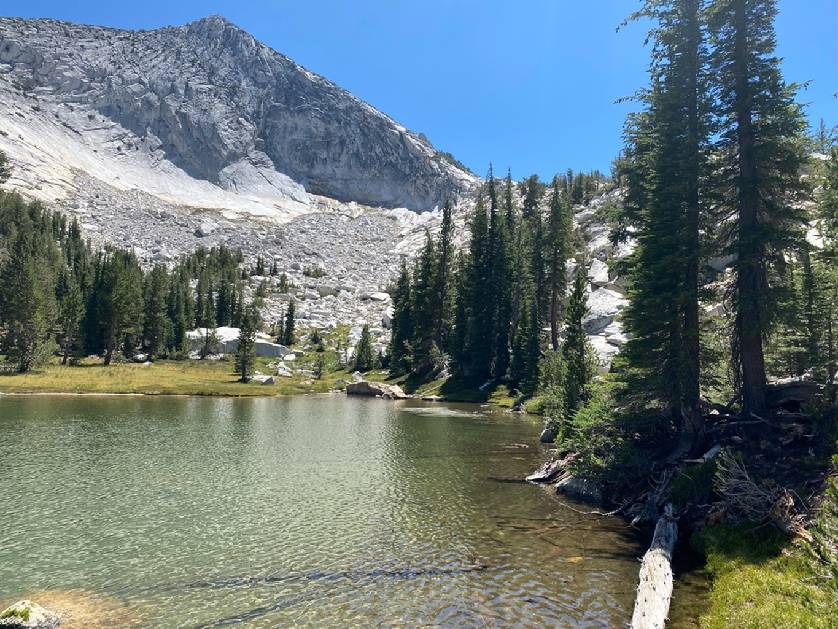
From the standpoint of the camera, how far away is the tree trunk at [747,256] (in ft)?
75.4

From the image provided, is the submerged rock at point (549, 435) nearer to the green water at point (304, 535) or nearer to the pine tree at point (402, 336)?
the green water at point (304, 535)

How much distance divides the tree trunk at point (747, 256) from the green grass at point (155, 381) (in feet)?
220

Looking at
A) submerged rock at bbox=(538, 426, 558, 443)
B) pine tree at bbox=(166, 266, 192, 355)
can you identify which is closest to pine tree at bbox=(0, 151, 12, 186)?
pine tree at bbox=(166, 266, 192, 355)

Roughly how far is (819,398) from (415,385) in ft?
229

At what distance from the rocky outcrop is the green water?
40603 mm

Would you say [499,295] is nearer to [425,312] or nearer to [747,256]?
[425,312]

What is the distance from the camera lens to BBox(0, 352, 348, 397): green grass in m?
70.8

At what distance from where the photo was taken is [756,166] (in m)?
23.8

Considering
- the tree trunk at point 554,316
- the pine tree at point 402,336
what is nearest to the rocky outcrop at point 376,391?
the pine tree at point 402,336

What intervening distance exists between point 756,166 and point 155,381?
262ft

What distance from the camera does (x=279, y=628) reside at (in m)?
12.8

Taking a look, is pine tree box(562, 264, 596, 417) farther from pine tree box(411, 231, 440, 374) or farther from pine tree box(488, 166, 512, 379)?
pine tree box(411, 231, 440, 374)

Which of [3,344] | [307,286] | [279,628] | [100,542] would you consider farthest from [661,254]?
[307,286]

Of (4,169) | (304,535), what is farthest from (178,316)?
(4,169)
